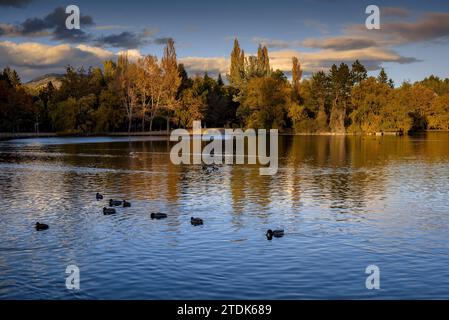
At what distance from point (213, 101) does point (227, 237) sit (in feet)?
405

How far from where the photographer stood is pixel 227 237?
22875 mm

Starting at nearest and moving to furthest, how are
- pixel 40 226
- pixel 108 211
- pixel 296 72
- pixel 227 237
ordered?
pixel 227 237 → pixel 40 226 → pixel 108 211 → pixel 296 72

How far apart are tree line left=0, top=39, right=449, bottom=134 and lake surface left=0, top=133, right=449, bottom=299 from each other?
264 feet

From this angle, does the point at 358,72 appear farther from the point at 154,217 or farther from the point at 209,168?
the point at 154,217

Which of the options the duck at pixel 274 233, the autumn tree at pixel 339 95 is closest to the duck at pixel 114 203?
the duck at pixel 274 233

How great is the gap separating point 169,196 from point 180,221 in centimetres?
806

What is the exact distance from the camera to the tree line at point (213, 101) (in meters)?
123

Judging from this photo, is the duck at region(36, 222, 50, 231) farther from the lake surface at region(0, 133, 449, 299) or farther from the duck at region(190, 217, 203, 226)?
the duck at region(190, 217, 203, 226)

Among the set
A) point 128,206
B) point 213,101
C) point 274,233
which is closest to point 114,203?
point 128,206

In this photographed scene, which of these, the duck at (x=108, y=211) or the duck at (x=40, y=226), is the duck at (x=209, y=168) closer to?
the duck at (x=108, y=211)

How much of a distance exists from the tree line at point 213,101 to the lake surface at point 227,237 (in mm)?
80531

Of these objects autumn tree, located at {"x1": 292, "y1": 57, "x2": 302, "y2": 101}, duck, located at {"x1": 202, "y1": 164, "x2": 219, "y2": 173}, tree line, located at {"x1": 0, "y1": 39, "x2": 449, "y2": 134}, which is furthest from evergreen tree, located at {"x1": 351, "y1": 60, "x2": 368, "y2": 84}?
duck, located at {"x1": 202, "y1": 164, "x2": 219, "y2": 173}

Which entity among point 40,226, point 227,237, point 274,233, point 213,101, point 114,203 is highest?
point 213,101
